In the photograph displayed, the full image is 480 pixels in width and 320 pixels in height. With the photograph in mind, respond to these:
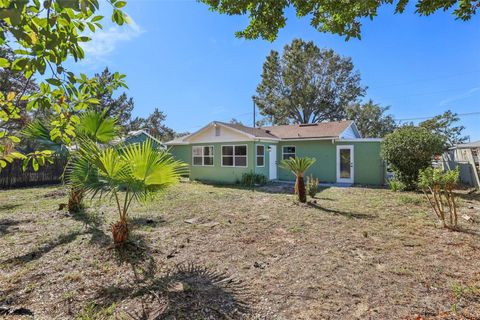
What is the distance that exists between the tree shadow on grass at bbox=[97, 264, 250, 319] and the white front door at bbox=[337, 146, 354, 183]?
11.8 meters

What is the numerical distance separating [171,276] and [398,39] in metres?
13.1

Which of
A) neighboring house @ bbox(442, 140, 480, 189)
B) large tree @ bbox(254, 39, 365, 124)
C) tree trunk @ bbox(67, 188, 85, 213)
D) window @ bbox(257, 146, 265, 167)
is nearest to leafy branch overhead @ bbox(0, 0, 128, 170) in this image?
tree trunk @ bbox(67, 188, 85, 213)

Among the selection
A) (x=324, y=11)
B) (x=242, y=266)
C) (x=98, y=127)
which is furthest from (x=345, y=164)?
(x=98, y=127)

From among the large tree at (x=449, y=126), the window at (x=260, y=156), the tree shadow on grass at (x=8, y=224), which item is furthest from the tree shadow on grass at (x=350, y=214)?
the large tree at (x=449, y=126)

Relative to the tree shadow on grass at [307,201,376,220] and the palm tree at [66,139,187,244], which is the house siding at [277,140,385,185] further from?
the palm tree at [66,139,187,244]

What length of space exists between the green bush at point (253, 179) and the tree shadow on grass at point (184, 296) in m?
10.1

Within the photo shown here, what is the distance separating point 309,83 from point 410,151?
21.3 metres

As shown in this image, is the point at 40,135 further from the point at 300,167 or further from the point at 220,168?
the point at 220,168

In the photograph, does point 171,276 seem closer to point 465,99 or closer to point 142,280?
point 142,280

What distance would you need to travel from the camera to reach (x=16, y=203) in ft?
28.7

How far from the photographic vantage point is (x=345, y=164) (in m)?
13.9

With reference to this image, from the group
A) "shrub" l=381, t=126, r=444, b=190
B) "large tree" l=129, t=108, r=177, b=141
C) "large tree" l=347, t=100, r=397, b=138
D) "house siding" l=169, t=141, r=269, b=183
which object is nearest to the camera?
"shrub" l=381, t=126, r=444, b=190

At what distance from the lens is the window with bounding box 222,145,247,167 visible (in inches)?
569

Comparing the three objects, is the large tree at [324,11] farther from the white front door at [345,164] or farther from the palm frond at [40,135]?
the white front door at [345,164]
